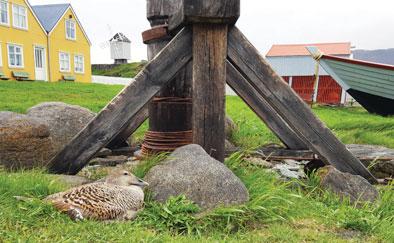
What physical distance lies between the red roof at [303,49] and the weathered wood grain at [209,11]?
33387 millimetres

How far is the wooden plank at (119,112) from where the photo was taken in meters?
3.17

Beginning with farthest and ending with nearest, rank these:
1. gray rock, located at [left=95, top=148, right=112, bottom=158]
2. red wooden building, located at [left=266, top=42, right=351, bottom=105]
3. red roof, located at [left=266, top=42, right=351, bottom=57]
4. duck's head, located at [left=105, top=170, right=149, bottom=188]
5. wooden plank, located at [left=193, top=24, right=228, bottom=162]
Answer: red roof, located at [left=266, top=42, right=351, bottom=57]
red wooden building, located at [left=266, top=42, right=351, bottom=105]
gray rock, located at [left=95, top=148, right=112, bottom=158]
wooden plank, located at [left=193, top=24, right=228, bottom=162]
duck's head, located at [left=105, top=170, right=149, bottom=188]

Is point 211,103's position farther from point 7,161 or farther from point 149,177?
point 7,161

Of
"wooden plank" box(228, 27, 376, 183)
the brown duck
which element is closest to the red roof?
"wooden plank" box(228, 27, 376, 183)

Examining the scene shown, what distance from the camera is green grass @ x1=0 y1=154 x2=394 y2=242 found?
224 centimetres

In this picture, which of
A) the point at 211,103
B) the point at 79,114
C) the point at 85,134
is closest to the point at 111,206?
the point at 85,134

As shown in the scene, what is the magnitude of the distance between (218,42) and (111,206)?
171 cm

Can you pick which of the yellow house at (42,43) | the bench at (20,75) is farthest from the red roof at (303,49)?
the bench at (20,75)

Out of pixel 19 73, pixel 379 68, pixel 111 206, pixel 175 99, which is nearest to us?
pixel 111 206

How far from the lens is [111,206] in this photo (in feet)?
8.27

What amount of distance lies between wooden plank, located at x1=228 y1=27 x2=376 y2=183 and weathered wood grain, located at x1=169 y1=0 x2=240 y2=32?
0.21 metres

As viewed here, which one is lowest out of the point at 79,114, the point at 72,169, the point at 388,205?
the point at 388,205

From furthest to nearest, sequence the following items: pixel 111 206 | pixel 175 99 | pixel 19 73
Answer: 1. pixel 19 73
2. pixel 175 99
3. pixel 111 206

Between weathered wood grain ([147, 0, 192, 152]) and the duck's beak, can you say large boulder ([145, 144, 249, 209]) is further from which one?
weathered wood grain ([147, 0, 192, 152])
